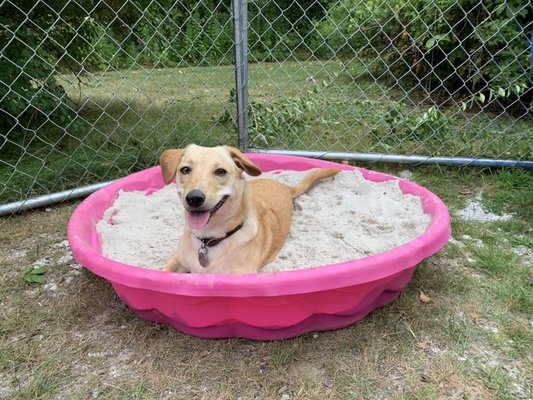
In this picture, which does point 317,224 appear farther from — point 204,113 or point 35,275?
point 204,113

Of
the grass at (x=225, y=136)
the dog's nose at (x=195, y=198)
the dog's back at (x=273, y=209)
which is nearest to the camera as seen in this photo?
the dog's nose at (x=195, y=198)

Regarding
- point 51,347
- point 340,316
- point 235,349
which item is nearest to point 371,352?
point 340,316

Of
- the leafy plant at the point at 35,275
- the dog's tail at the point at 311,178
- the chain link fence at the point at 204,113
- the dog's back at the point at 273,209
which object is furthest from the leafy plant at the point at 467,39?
the leafy plant at the point at 35,275

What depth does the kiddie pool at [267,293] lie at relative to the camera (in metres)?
1.90

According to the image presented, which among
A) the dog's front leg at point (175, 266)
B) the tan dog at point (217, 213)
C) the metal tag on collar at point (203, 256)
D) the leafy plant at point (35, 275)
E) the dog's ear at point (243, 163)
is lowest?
the leafy plant at point (35, 275)

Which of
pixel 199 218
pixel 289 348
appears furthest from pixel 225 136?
pixel 289 348

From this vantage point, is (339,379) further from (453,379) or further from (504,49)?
(504,49)

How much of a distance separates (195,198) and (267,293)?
1.67 feet

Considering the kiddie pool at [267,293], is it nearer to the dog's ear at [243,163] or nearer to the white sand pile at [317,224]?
Answer: the white sand pile at [317,224]

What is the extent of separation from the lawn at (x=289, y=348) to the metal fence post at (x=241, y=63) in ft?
6.76

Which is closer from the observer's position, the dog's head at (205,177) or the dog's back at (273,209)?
the dog's head at (205,177)

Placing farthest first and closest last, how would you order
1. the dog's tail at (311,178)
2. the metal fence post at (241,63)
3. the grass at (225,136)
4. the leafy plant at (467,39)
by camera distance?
the leafy plant at (467,39) < the grass at (225,136) < the metal fence post at (241,63) < the dog's tail at (311,178)

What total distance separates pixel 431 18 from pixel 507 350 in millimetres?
4884

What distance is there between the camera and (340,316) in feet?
7.27
